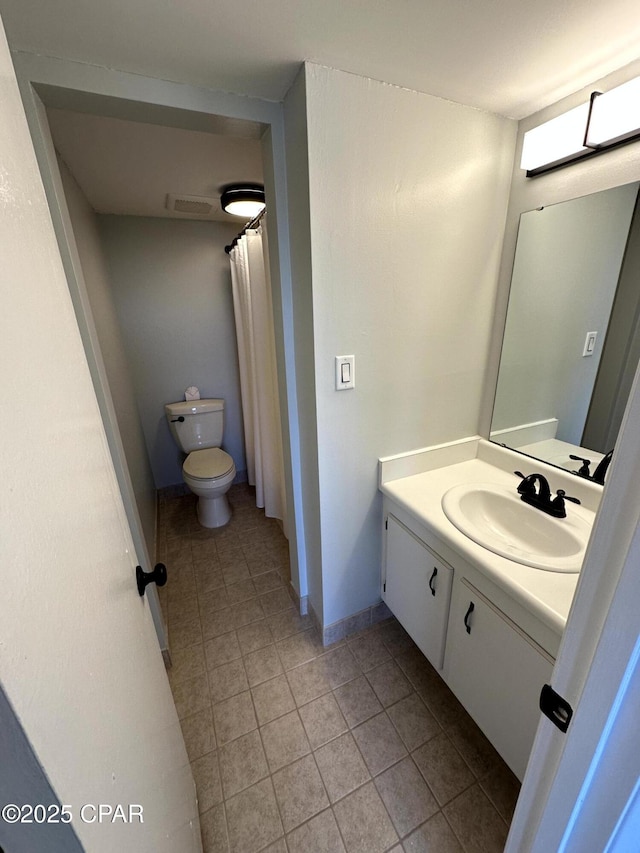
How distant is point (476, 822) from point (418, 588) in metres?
0.66

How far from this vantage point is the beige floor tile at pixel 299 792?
108cm

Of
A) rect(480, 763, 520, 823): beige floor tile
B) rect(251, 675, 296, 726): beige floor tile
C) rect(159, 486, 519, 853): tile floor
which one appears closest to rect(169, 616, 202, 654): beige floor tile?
rect(159, 486, 519, 853): tile floor

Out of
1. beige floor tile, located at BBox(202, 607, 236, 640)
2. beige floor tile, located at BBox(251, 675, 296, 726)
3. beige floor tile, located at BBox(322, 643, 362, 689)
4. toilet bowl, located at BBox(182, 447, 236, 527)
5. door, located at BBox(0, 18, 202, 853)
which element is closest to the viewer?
door, located at BBox(0, 18, 202, 853)

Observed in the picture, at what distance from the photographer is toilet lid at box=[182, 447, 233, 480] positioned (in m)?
2.35

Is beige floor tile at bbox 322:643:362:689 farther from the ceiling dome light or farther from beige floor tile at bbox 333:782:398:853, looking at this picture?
the ceiling dome light

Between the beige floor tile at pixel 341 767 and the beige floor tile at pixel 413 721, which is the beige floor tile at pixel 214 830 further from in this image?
the beige floor tile at pixel 413 721

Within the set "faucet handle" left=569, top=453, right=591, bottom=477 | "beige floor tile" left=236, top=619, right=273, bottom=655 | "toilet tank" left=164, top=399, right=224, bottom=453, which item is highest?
"faucet handle" left=569, top=453, right=591, bottom=477

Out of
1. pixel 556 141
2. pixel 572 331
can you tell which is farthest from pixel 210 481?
pixel 556 141

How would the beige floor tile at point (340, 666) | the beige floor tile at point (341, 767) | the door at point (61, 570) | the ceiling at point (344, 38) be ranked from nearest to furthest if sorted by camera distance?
the door at point (61, 570) → the ceiling at point (344, 38) → the beige floor tile at point (341, 767) → the beige floor tile at point (340, 666)

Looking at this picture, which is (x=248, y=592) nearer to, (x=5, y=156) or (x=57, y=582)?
(x=57, y=582)

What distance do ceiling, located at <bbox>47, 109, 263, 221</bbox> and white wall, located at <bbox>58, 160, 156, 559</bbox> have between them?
99mm

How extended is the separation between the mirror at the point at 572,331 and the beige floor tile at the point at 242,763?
1.56 metres

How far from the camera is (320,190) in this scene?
1.07 m

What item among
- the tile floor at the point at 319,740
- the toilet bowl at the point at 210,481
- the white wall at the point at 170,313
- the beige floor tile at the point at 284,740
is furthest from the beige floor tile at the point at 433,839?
the white wall at the point at 170,313
